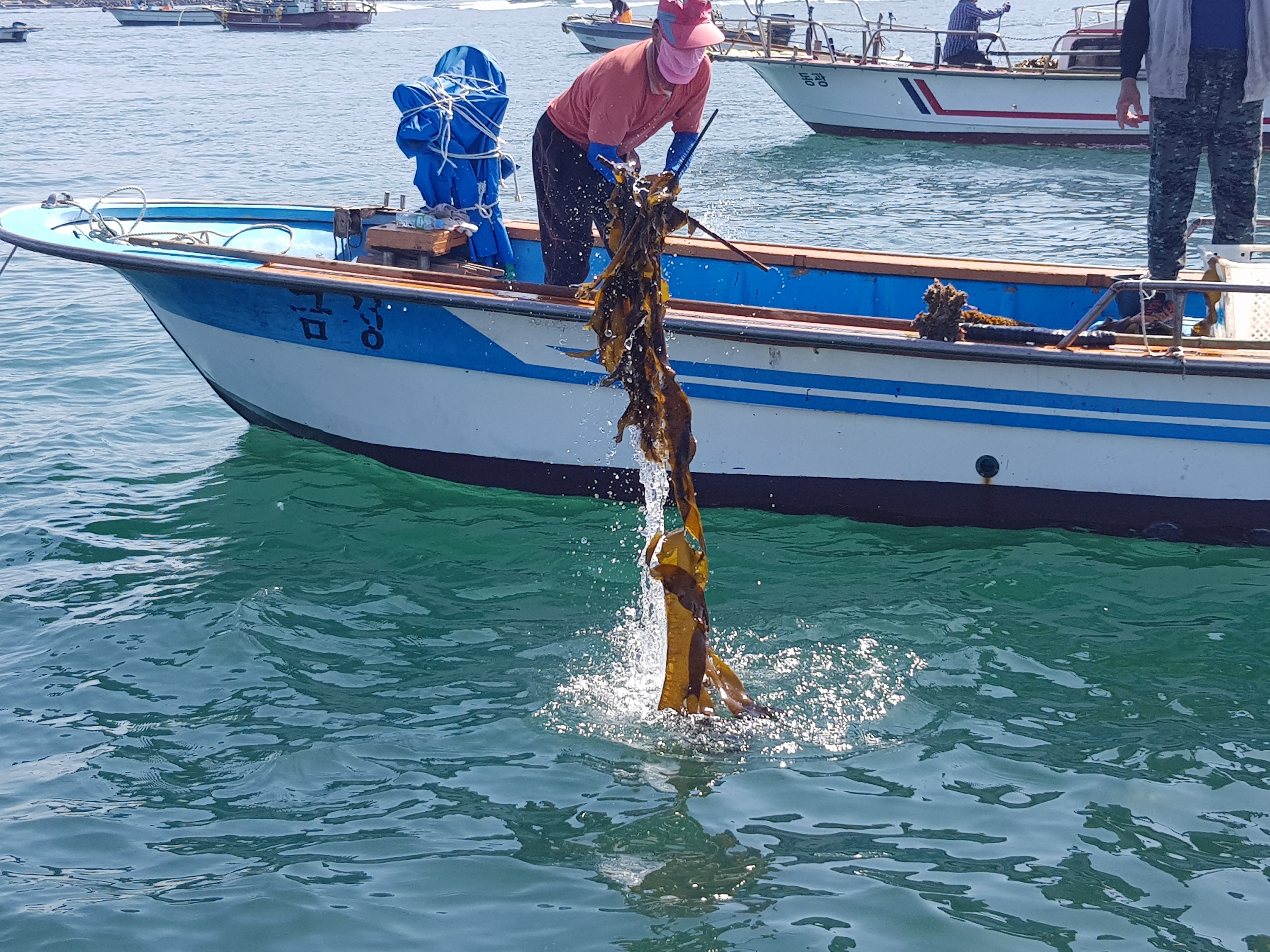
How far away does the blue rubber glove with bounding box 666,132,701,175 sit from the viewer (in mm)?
5359

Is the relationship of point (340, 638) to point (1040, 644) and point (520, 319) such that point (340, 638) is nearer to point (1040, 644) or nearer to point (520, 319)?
point (520, 319)

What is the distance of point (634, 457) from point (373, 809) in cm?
263

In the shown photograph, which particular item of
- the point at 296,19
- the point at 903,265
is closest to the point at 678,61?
the point at 903,265

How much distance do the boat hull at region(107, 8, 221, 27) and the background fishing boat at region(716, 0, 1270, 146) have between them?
39.8 meters

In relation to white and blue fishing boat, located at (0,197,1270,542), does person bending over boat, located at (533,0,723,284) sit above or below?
above

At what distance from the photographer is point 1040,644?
5086 mm

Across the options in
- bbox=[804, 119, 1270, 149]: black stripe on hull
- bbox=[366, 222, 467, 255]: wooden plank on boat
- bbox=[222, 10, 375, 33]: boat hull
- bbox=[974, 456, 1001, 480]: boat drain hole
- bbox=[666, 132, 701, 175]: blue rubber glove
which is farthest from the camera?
bbox=[222, 10, 375, 33]: boat hull

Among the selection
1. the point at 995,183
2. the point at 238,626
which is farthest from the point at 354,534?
the point at 995,183

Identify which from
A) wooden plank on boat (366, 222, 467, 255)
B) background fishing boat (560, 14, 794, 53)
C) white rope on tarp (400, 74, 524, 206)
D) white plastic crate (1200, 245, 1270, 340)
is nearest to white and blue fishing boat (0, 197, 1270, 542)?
white plastic crate (1200, 245, 1270, 340)

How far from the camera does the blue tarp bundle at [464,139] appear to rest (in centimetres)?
707

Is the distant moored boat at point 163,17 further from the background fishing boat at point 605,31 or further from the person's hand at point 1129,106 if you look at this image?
the person's hand at point 1129,106

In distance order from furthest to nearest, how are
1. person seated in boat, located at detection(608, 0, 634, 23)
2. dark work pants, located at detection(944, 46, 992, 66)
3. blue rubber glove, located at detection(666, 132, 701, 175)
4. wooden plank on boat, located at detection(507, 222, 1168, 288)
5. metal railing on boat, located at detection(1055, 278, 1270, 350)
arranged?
person seated in boat, located at detection(608, 0, 634, 23)
dark work pants, located at detection(944, 46, 992, 66)
wooden plank on boat, located at detection(507, 222, 1168, 288)
blue rubber glove, located at detection(666, 132, 701, 175)
metal railing on boat, located at detection(1055, 278, 1270, 350)

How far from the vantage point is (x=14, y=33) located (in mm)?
40625

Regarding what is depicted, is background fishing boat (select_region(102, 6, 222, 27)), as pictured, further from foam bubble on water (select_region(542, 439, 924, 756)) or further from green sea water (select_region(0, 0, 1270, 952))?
foam bubble on water (select_region(542, 439, 924, 756))
